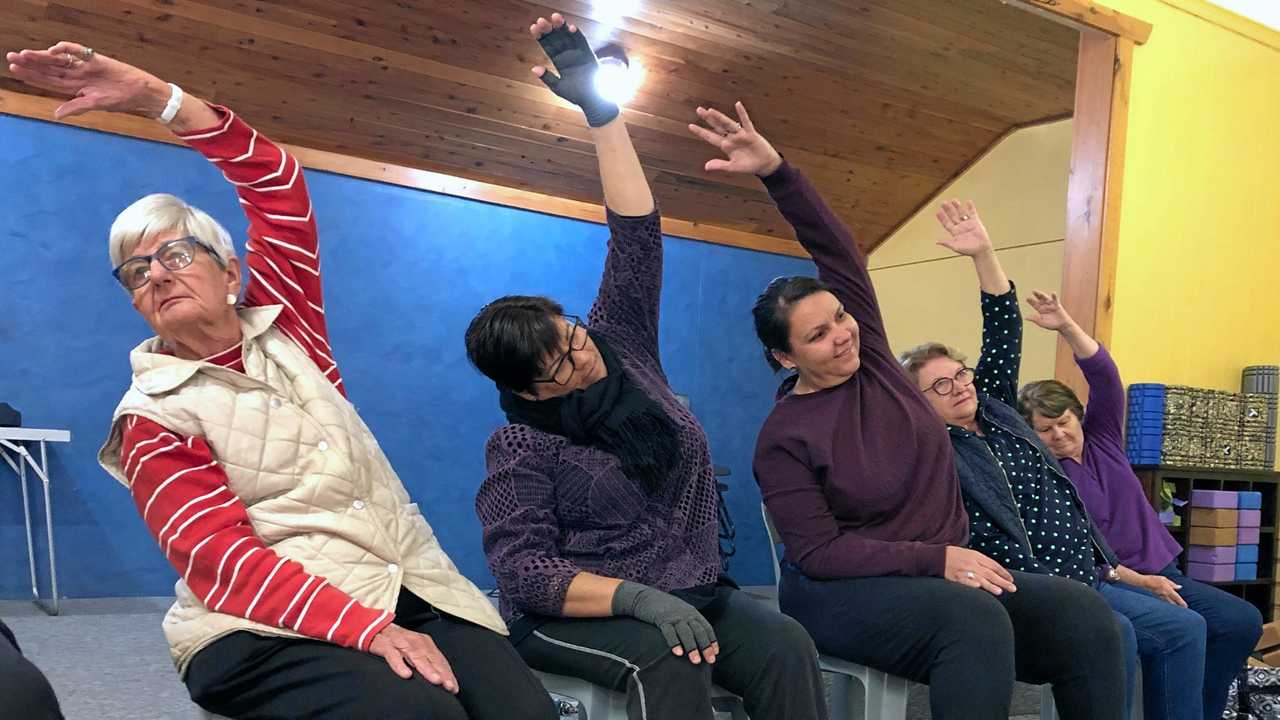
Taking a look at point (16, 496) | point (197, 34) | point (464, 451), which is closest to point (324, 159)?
point (197, 34)

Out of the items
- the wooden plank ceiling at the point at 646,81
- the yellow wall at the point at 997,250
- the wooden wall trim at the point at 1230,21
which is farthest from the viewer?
the yellow wall at the point at 997,250

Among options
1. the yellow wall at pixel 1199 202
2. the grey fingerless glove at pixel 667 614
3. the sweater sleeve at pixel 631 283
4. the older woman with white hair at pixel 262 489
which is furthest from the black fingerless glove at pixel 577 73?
the yellow wall at pixel 1199 202

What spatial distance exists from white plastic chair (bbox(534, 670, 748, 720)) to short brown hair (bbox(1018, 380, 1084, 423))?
53.8 inches

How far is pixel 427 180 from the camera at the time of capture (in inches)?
207

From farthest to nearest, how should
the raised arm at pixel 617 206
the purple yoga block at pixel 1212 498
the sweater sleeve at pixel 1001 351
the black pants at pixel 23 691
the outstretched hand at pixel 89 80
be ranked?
the purple yoga block at pixel 1212 498 → the sweater sleeve at pixel 1001 351 → the raised arm at pixel 617 206 → the outstretched hand at pixel 89 80 → the black pants at pixel 23 691

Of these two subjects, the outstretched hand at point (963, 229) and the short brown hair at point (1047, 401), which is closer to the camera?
the outstretched hand at point (963, 229)

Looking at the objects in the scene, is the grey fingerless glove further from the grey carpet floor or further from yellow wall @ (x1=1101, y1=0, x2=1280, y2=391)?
yellow wall @ (x1=1101, y1=0, x2=1280, y2=391)

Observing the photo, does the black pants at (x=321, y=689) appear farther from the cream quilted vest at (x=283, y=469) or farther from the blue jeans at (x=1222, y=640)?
the blue jeans at (x=1222, y=640)

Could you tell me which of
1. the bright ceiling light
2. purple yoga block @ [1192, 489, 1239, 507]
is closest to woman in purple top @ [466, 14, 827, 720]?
purple yoga block @ [1192, 489, 1239, 507]

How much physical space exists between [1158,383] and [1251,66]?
4.48ft

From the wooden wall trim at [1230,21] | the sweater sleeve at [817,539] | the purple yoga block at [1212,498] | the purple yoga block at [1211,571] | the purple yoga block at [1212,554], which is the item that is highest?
the wooden wall trim at [1230,21]

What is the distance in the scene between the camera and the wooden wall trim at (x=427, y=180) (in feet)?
14.0

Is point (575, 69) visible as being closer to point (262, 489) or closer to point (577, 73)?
point (577, 73)

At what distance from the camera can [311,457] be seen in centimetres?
143
